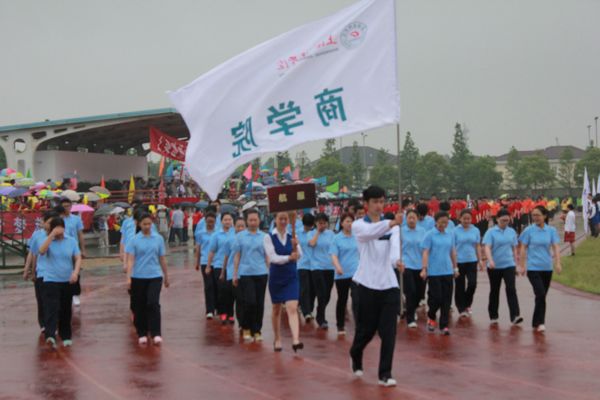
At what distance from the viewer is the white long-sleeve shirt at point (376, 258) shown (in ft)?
27.3

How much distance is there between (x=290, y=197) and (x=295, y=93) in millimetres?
1223

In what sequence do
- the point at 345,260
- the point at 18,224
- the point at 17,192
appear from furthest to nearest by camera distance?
the point at 17,192
the point at 18,224
the point at 345,260

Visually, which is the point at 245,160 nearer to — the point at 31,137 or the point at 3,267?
the point at 3,267

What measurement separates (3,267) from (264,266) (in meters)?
15.9

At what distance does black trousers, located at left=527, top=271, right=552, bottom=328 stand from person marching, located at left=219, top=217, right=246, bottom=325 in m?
4.04

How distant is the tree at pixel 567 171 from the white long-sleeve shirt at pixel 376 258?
9036 centimetres

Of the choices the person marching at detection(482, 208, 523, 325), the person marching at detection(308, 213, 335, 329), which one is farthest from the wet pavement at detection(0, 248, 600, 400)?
the person marching at detection(308, 213, 335, 329)

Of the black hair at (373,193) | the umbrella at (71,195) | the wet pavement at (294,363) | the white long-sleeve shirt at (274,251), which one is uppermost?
the umbrella at (71,195)

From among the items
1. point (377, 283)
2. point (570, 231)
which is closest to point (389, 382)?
point (377, 283)

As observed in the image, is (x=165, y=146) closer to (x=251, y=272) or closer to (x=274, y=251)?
(x=251, y=272)

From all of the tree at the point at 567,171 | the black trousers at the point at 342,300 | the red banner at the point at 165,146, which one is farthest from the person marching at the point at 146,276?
the tree at the point at 567,171

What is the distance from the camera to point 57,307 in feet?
35.8

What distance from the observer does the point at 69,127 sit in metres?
43.3

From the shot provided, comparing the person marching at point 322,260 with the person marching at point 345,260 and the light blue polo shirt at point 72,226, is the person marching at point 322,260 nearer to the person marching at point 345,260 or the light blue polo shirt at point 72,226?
the person marching at point 345,260
